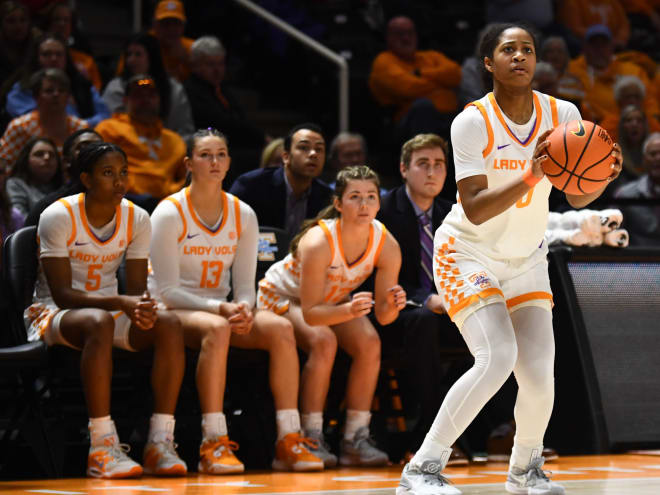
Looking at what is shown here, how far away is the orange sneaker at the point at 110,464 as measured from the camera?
16.5 ft

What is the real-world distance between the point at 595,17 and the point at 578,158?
755cm

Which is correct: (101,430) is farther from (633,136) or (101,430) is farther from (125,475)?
(633,136)

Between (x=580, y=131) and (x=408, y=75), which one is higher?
(x=408, y=75)

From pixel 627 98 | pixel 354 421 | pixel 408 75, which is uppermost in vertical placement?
pixel 408 75

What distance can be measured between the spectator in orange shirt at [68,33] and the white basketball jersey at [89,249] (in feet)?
9.39

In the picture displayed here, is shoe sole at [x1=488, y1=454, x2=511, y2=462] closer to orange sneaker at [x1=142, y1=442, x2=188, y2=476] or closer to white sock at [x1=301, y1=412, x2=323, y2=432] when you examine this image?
white sock at [x1=301, y1=412, x2=323, y2=432]

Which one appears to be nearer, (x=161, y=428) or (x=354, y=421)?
(x=161, y=428)

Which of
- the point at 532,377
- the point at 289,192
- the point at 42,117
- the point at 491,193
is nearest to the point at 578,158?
the point at 491,193

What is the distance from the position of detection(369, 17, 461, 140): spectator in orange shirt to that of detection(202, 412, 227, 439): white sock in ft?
13.2

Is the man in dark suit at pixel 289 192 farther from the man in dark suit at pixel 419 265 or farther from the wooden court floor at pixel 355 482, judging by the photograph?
the wooden court floor at pixel 355 482

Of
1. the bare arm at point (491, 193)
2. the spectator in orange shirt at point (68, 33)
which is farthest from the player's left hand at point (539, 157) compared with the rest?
the spectator in orange shirt at point (68, 33)

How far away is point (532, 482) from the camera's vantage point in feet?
13.2

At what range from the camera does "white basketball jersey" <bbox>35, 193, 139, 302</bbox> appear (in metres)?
5.48

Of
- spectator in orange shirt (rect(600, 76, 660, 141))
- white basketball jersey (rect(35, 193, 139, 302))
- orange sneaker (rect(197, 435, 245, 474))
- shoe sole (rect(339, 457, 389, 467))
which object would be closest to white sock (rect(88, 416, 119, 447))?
orange sneaker (rect(197, 435, 245, 474))
